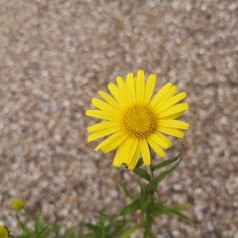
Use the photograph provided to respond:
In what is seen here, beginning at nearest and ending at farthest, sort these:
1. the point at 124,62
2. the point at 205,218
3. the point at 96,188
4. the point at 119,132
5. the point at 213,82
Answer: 1. the point at 119,132
2. the point at 205,218
3. the point at 96,188
4. the point at 213,82
5. the point at 124,62

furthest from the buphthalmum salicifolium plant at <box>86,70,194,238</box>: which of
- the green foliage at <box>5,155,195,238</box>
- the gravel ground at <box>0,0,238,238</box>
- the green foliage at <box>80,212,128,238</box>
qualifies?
the gravel ground at <box>0,0,238,238</box>

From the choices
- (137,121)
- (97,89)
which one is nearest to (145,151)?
(137,121)

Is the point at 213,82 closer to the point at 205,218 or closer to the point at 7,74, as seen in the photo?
the point at 205,218

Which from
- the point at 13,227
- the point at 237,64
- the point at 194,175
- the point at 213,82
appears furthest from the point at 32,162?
the point at 237,64

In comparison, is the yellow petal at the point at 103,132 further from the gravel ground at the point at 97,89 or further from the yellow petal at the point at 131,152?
the gravel ground at the point at 97,89

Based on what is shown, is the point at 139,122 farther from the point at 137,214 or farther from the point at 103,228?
the point at 137,214

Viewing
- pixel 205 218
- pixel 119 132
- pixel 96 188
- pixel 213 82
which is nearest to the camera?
pixel 119 132

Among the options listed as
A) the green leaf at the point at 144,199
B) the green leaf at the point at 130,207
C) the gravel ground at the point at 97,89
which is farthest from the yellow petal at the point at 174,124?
the gravel ground at the point at 97,89
